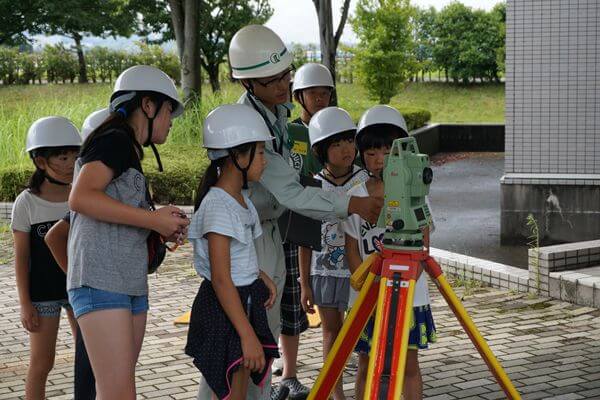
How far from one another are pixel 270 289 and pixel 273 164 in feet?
1.77

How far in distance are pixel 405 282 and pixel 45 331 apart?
179cm

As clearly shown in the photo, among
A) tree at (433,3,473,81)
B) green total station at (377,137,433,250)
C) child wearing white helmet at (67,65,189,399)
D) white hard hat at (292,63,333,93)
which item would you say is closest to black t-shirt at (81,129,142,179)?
child wearing white helmet at (67,65,189,399)

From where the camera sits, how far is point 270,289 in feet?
13.1

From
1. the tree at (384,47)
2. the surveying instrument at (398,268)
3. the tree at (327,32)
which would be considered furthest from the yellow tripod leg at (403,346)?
the tree at (384,47)

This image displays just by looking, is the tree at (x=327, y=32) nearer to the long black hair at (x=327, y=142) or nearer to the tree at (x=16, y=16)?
the long black hair at (x=327, y=142)

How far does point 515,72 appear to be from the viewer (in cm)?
1018

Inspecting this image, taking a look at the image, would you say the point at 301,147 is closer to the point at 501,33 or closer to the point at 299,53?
the point at 501,33

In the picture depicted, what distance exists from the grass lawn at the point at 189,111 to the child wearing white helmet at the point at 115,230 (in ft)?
26.8

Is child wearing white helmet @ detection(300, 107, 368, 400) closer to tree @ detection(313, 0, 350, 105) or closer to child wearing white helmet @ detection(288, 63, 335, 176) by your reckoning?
child wearing white helmet @ detection(288, 63, 335, 176)

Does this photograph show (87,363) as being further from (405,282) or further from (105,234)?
(405,282)

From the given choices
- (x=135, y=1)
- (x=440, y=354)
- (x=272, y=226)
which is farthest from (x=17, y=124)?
(x=135, y=1)

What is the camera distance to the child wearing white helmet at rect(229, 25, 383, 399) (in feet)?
13.5

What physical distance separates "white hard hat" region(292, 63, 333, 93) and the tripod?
2.11m

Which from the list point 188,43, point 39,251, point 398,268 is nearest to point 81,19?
point 188,43
